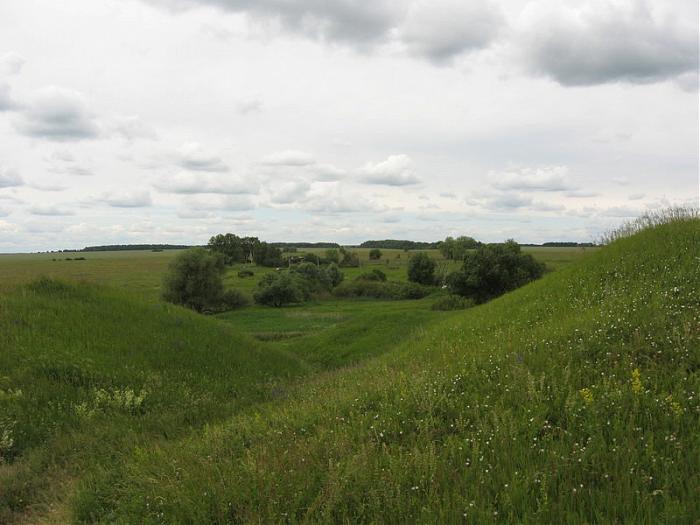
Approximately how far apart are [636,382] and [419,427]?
2769mm

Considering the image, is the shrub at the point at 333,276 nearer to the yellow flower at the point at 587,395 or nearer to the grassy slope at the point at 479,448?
the grassy slope at the point at 479,448

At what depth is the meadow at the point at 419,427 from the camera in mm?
4504

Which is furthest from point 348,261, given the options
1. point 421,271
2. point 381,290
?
point 381,290

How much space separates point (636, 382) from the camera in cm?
593

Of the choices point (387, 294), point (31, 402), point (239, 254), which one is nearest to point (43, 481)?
point (31, 402)

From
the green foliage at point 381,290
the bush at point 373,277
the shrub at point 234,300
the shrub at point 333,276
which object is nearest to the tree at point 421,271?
the bush at point 373,277

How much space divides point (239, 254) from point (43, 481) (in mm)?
136512

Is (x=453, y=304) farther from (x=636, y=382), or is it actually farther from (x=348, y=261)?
(x=348, y=261)

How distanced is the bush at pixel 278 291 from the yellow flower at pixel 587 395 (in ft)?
245

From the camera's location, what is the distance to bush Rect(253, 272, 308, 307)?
7900 cm

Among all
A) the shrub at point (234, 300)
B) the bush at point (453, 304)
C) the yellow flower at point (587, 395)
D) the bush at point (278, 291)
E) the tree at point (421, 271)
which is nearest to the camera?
the yellow flower at point (587, 395)

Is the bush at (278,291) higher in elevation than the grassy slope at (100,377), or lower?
lower

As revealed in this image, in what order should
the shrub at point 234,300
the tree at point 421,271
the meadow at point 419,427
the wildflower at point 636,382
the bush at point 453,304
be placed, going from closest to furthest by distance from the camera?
the meadow at point 419,427, the wildflower at point 636,382, the bush at point 453,304, the shrub at point 234,300, the tree at point 421,271

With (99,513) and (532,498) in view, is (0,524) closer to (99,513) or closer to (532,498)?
(99,513)
